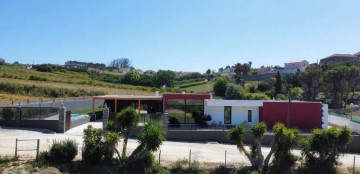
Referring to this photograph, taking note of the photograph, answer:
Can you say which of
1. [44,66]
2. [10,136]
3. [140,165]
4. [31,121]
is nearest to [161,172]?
[140,165]

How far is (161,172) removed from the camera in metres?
19.5

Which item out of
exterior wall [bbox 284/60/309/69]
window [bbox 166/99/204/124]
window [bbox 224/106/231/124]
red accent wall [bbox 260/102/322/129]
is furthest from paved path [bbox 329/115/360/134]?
exterior wall [bbox 284/60/309/69]

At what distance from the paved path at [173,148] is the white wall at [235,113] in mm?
5723

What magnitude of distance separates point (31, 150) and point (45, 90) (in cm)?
4741

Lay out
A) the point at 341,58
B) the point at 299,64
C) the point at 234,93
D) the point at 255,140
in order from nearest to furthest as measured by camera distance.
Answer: the point at 255,140 → the point at 234,93 → the point at 341,58 → the point at 299,64

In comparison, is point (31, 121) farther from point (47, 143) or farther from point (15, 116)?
point (47, 143)

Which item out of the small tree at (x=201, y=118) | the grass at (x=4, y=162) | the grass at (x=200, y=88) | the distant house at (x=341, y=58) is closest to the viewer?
the grass at (x=4, y=162)

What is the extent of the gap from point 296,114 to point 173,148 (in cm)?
1343

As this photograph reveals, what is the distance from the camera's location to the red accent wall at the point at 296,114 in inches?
1284

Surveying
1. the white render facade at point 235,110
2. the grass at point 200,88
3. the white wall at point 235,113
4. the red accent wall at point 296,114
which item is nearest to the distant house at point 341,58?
the grass at point 200,88

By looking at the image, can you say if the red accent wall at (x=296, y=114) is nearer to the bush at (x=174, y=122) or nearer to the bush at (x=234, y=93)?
the bush at (x=174, y=122)

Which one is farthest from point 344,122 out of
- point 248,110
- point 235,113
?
point 235,113

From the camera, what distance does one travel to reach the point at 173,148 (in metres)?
24.8

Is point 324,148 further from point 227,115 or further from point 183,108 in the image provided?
point 183,108
